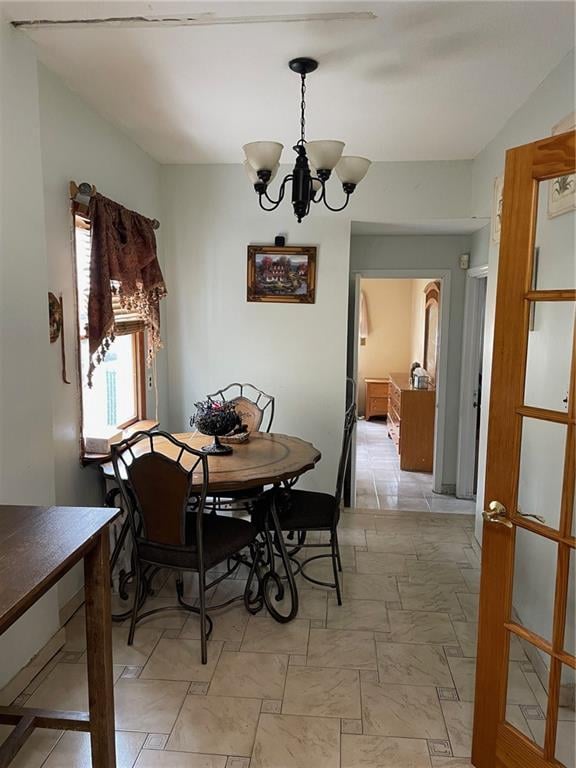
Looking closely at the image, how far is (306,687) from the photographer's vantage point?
88.7 inches

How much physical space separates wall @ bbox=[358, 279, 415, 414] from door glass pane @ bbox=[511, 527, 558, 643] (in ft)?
21.2

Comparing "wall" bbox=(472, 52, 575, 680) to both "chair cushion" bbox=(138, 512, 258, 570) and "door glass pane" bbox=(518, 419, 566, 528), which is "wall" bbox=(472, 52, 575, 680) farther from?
"chair cushion" bbox=(138, 512, 258, 570)

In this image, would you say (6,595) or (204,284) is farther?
(204,284)

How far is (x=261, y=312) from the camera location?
415 centimetres

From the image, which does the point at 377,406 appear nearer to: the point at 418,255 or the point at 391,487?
the point at 391,487

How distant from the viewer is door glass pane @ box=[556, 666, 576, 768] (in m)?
1.65

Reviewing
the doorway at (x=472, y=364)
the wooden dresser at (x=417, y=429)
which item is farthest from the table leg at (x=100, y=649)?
the wooden dresser at (x=417, y=429)

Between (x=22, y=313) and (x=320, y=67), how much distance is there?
5.46 feet

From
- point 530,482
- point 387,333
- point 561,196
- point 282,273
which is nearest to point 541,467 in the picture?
point 530,482

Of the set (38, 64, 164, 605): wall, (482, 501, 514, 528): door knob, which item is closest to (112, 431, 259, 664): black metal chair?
(38, 64, 164, 605): wall

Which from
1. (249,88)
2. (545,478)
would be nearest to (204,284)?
(249,88)

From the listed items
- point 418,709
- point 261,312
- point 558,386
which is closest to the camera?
point 558,386

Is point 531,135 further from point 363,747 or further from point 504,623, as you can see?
point 363,747

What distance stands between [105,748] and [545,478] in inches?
64.5
